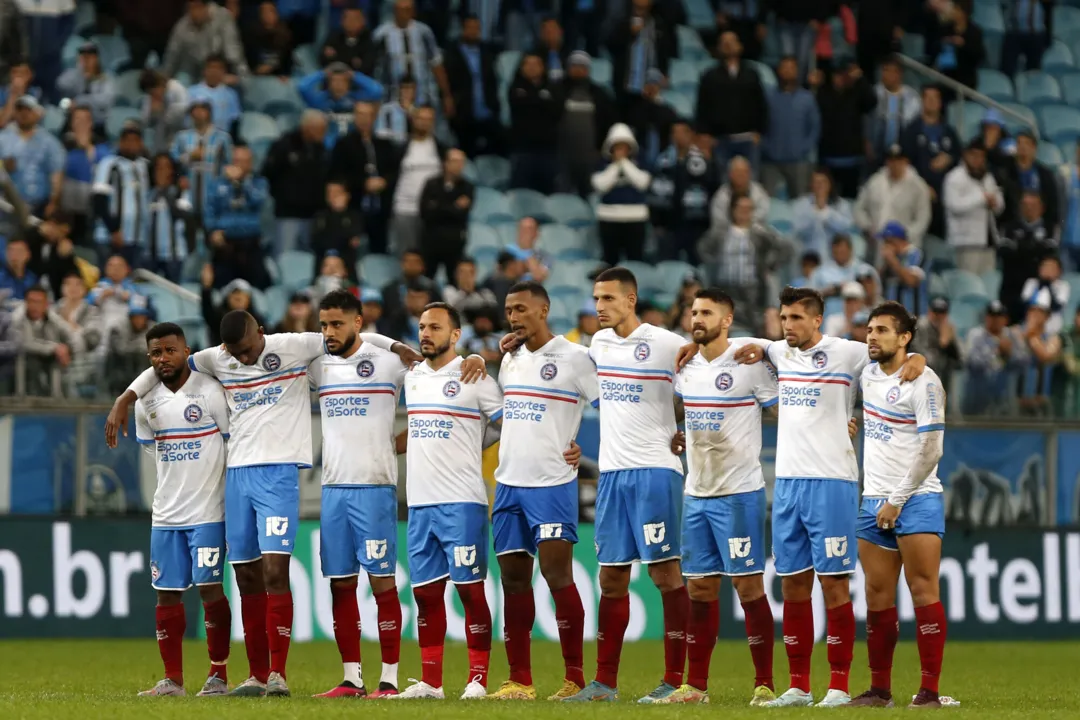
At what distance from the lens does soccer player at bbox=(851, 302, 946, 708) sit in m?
11.4

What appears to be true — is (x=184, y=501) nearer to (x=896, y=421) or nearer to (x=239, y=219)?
(x=896, y=421)

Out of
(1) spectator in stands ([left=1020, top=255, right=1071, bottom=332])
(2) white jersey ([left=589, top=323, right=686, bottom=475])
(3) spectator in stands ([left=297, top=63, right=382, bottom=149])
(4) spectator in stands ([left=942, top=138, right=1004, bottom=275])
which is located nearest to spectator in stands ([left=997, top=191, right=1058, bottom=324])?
(1) spectator in stands ([left=1020, top=255, right=1071, bottom=332])

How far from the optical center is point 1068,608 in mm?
19297

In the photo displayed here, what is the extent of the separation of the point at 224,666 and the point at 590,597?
6.62 meters

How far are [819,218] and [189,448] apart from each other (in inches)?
487

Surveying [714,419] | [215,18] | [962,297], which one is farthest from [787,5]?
[714,419]

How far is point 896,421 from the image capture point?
38.1 feet

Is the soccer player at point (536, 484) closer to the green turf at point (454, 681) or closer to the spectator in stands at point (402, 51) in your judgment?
the green turf at point (454, 681)

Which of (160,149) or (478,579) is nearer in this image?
(478,579)

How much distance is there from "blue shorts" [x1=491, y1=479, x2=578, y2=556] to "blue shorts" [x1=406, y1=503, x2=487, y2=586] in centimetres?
15

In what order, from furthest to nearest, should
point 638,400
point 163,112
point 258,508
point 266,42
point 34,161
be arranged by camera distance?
point 266,42 → point 163,112 → point 34,161 → point 638,400 → point 258,508

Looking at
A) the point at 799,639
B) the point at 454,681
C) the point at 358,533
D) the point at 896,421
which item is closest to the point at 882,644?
the point at 799,639

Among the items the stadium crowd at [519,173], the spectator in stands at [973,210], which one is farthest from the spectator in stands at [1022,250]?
the spectator in stands at [973,210]

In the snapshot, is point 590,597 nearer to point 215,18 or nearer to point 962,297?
point 962,297
